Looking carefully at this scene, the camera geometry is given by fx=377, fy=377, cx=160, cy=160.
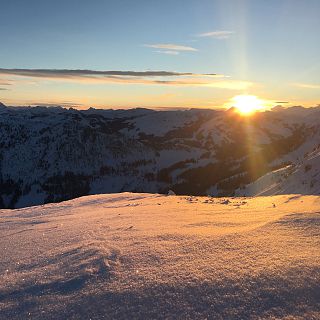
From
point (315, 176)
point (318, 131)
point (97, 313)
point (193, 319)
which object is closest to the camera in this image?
point (193, 319)

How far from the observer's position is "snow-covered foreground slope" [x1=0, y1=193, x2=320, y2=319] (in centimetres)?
335

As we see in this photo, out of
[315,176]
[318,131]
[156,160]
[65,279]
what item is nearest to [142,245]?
[65,279]

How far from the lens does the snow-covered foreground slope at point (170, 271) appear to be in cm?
335

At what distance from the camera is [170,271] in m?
4.10

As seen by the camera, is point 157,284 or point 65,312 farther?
point 157,284

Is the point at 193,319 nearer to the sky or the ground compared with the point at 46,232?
nearer to the sky

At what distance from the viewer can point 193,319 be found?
316cm

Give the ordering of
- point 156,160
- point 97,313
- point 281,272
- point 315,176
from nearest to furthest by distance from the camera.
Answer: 1. point 97,313
2. point 281,272
3. point 315,176
4. point 156,160

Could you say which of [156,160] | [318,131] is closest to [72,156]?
[156,160]

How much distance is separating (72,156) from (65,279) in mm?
200222

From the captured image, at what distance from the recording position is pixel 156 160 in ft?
654

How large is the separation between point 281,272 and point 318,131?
53.6m

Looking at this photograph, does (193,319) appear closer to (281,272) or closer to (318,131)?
(281,272)

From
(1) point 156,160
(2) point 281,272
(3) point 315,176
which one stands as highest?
(2) point 281,272
